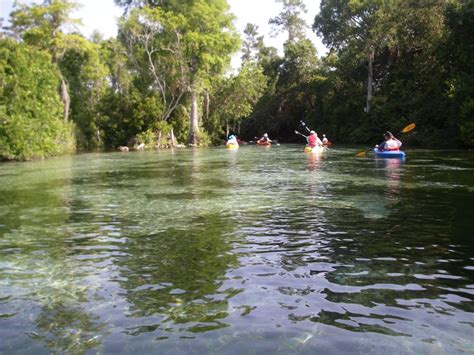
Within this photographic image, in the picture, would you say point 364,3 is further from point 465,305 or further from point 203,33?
point 465,305

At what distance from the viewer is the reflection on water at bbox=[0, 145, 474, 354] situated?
445 centimetres

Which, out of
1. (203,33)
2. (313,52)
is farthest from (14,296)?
(313,52)

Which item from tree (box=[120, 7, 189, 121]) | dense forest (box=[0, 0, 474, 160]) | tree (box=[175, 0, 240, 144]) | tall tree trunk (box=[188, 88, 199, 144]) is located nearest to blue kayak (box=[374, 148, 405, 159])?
dense forest (box=[0, 0, 474, 160])

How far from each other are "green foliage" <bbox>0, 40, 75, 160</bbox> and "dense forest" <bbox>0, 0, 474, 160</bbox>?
83 mm

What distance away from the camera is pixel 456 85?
3419cm

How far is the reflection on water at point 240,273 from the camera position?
445 cm

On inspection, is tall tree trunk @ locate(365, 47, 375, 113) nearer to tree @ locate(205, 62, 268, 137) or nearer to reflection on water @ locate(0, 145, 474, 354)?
tree @ locate(205, 62, 268, 137)

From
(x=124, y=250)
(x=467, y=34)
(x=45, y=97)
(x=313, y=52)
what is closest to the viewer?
(x=124, y=250)

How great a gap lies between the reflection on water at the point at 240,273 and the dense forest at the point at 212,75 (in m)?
20.7

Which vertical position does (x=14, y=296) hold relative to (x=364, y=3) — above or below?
below

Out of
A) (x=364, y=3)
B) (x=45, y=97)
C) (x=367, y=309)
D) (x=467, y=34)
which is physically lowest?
(x=367, y=309)

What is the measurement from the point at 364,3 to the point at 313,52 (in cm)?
1272

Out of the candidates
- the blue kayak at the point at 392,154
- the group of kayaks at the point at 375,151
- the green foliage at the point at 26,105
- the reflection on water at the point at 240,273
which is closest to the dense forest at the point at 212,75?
the green foliage at the point at 26,105

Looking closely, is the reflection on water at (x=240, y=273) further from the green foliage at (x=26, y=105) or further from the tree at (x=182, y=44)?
the tree at (x=182, y=44)
